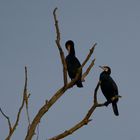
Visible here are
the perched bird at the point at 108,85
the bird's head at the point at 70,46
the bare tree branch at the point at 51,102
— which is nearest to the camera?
the bare tree branch at the point at 51,102

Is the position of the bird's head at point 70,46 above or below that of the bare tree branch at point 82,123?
above

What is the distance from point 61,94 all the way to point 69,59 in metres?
6.37

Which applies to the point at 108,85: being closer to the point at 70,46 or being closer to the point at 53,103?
the point at 70,46

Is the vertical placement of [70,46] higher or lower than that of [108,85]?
higher

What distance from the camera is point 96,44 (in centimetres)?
525

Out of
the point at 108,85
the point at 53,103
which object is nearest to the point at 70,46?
the point at 108,85

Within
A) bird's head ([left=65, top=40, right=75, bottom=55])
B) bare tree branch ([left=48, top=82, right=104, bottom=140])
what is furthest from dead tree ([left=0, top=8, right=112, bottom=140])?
bird's head ([left=65, top=40, right=75, bottom=55])

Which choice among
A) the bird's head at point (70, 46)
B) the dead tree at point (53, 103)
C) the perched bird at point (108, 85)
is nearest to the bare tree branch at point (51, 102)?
the dead tree at point (53, 103)

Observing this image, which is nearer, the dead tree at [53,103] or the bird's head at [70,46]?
the dead tree at [53,103]

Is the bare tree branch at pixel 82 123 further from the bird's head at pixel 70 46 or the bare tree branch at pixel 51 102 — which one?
the bird's head at pixel 70 46

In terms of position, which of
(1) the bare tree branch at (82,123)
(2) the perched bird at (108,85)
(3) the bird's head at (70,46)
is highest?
→ (3) the bird's head at (70,46)

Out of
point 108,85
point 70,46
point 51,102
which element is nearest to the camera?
point 51,102

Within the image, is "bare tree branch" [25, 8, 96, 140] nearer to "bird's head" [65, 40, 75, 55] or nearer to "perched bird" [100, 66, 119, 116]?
"bird's head" [65, 40, 75, 55]

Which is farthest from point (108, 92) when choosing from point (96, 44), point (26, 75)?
point (26, 75)
